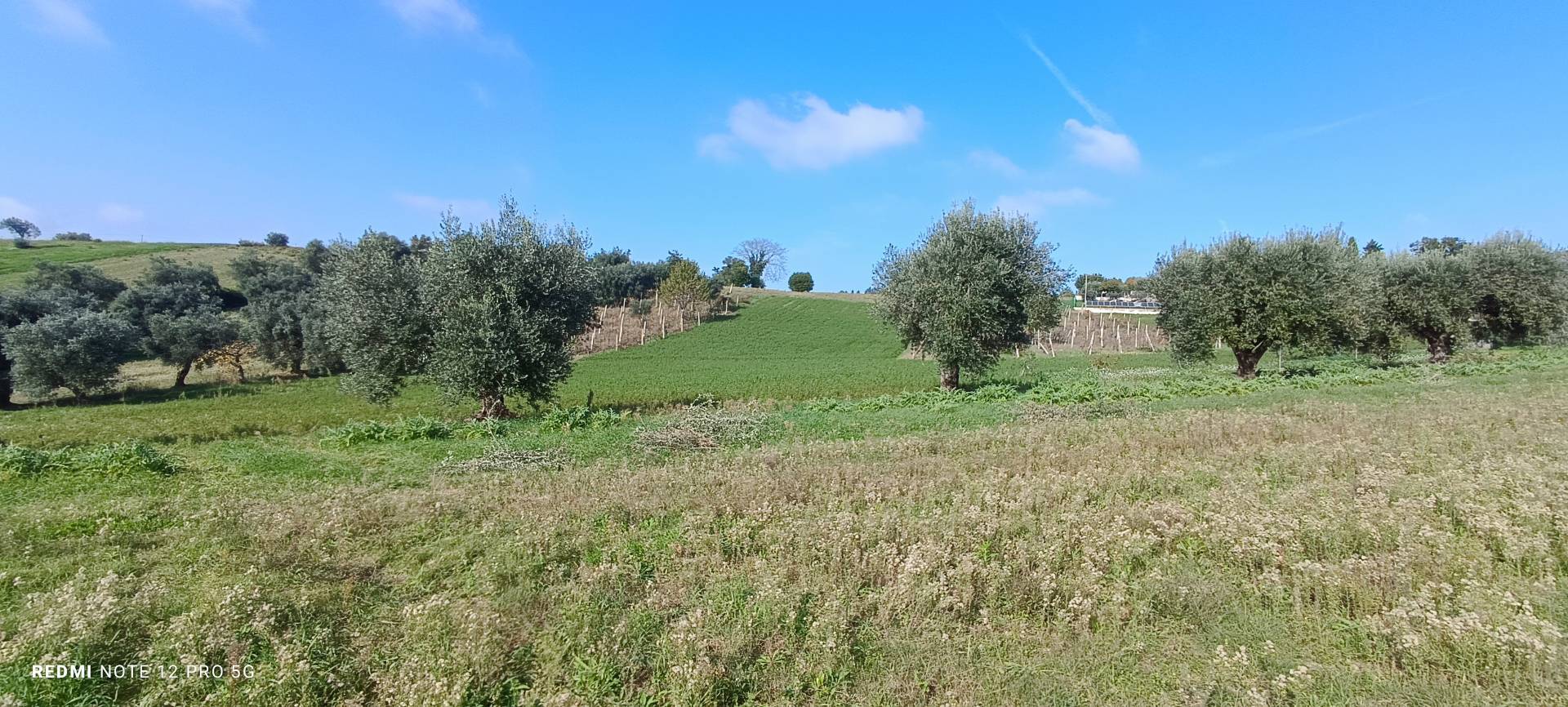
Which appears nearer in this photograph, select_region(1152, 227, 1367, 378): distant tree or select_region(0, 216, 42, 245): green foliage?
select_region(1152, 227, 1367, 378): distant tree

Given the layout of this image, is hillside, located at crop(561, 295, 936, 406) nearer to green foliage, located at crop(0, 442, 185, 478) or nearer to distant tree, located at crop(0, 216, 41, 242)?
green foliage, located at crop(0, 442, 185, 478)

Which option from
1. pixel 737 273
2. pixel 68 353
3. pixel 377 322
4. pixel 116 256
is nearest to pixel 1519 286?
pixel 377 322

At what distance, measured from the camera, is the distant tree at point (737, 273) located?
10794cm

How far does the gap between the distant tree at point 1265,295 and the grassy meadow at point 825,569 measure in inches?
533

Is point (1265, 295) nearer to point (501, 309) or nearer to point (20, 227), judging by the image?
point (501, 309)

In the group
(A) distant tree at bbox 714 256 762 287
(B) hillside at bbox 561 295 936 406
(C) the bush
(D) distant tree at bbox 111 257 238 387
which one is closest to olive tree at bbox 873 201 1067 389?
(B) hillside at bbox 561 295 936 406

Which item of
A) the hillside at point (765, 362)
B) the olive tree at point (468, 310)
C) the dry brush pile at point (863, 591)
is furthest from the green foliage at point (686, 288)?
the dry brush pile at point (863, 591)

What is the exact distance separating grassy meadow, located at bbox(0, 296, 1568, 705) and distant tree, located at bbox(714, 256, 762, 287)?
91137 mm

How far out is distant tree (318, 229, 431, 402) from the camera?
1994cm

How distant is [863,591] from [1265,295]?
27767 millimetres

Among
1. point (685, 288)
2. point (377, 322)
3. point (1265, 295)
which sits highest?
point (685, 288)

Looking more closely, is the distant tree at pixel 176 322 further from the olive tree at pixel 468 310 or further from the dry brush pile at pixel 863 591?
the dry brush pile at pixel 863 591

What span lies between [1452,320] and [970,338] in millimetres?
27102

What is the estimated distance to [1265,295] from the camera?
25703 mm
